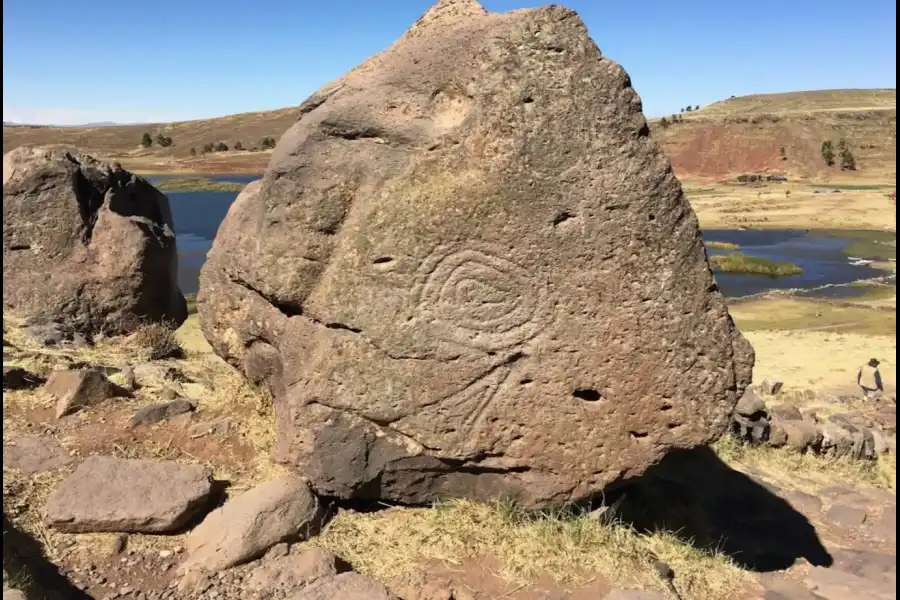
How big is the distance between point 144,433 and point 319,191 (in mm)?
2356

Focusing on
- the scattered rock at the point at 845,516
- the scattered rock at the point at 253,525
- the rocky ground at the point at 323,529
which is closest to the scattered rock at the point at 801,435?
the rocky ground at the point at 323,529

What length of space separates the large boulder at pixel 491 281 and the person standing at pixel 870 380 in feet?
25.2

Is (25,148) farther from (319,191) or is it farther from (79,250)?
(319,191)

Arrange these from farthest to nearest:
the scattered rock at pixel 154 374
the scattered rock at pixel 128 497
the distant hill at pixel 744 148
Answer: the distant hill at pixel 744 148 → the scattered rock at pixel 154 374 → the scattered rock at pixel 128 497

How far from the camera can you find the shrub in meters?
8.12

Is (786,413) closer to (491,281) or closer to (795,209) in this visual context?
(491,281)

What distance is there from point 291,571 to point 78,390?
2.85 metres

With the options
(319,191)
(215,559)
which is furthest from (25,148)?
(215,559)

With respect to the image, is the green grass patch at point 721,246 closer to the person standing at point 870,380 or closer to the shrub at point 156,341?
the person standing at point 870,380

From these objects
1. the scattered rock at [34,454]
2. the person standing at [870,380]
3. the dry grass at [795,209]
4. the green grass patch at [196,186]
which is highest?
the green grass patch at [196,186]

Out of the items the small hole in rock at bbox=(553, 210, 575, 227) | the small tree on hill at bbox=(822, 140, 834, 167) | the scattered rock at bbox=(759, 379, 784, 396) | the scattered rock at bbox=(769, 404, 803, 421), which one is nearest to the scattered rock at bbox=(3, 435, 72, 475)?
the small hole in rock at bbox=(553, 210, 575, 227)

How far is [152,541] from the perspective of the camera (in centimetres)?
400

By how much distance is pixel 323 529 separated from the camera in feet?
14.2

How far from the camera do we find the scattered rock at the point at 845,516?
231 inches
